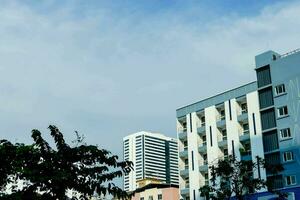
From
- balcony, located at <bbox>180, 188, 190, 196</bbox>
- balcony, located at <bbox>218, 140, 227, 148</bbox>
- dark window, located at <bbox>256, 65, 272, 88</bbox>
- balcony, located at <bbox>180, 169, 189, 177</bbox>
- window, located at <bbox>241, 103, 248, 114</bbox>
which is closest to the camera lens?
dark window, located at <bbox>256, 65, 272, 88</bbox>

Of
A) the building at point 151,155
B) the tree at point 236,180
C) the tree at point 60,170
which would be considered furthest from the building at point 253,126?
the building at point 151,155

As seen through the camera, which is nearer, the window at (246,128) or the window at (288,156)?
the window at (288,156)

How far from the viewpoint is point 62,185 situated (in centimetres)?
1648

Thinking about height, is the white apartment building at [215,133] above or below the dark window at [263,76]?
below

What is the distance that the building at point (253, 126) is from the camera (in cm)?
5053

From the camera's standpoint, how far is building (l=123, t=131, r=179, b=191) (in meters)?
101

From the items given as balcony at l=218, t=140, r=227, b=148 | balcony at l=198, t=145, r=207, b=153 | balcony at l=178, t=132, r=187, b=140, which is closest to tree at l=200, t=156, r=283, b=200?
balcony at l=218, t=140, r=227, b=148

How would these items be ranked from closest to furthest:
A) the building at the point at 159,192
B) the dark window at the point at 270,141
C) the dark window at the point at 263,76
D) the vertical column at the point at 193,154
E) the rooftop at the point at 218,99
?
the dark window at the point at 270,141 < the dark window at the point at 263,76 < the rooftop at the point at 218,99 < the vertical column at the point at 193,154 < the building at the point at 159,192

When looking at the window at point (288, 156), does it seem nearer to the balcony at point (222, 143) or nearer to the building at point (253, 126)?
the building at point (253, 126)

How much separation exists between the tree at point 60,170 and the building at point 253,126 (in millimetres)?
33304

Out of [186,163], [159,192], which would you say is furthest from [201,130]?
[159,192]

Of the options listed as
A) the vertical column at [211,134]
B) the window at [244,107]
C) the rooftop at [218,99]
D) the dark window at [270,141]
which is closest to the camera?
the dark window at [270,141]

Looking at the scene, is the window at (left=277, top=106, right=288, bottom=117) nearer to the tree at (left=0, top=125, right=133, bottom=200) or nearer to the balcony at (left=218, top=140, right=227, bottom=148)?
the balcony at (left=218, top=140, right=227, bottom=148)

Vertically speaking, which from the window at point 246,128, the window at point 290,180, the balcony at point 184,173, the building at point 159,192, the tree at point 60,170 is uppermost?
the window at point 246,128
